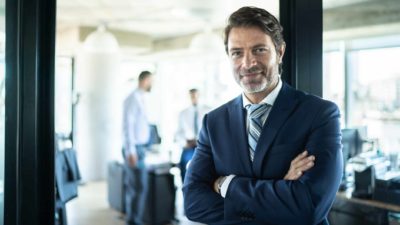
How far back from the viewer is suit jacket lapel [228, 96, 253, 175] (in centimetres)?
119

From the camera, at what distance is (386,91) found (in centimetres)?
296

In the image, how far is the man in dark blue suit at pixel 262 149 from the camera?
106 centimetres

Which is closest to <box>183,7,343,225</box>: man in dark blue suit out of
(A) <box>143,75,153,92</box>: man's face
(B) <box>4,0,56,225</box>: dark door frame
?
(B) <box>4,0,56,225</box>: dark door frame

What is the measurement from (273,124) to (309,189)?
223 millimetres

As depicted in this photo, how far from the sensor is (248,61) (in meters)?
1.16

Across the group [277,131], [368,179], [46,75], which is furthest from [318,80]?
[368,179]

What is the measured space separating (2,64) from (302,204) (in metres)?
1.30

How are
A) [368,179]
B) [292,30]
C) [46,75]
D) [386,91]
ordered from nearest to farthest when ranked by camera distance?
[292,30], [46,75], [368,179], [386,91]

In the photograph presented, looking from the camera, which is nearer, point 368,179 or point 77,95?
point 368,179

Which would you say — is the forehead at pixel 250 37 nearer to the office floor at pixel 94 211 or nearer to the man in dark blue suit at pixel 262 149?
the man in dark blue suit at pixel 262 149

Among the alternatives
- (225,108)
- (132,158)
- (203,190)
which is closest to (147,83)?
(132,158)

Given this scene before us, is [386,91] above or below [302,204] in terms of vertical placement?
above

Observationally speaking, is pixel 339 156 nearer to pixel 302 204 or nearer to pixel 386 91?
pixel 302 204

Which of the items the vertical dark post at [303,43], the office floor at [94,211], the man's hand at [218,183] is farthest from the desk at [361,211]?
the office floor at [94,211]
